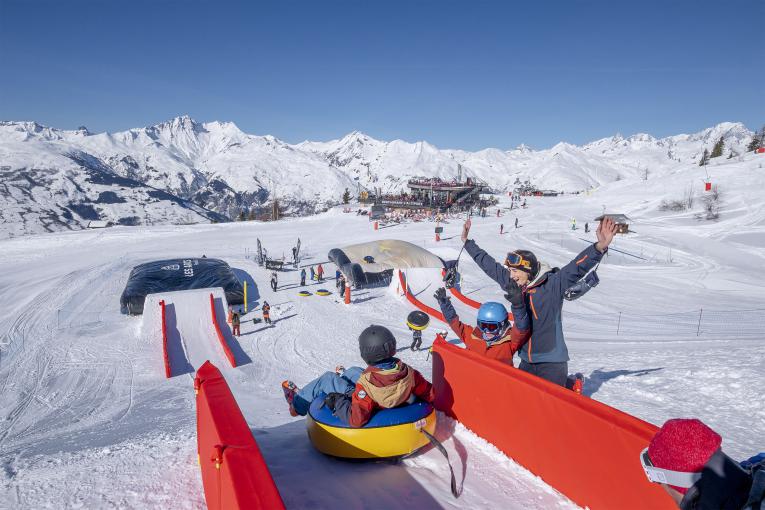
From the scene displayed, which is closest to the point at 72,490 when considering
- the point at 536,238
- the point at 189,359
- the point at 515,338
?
the point at 515,338

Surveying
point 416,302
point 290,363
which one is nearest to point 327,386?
point 290,363

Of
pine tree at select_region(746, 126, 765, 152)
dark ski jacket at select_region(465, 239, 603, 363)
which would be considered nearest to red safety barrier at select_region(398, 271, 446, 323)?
dark ski jacket at select_region(465, 239, 603, 363)

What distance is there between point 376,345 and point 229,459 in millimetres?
1584

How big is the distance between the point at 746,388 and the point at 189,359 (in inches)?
518

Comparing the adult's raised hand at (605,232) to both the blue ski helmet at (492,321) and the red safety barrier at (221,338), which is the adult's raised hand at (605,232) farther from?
the red safety barrier at (221,338)

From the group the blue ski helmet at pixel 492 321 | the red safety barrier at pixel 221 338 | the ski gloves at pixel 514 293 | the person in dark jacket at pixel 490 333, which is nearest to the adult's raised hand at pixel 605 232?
the ski gloves at pixel 514 293

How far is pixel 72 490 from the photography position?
12.5 feet

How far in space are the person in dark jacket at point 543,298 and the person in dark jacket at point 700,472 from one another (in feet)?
7.39

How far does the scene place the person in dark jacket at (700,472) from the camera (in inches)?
56.5

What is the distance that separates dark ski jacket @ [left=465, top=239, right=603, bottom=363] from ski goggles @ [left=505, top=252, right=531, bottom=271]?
0.35ft

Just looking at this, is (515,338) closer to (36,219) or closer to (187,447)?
(187,447)

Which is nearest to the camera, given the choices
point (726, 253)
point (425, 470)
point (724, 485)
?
point (724, 485)

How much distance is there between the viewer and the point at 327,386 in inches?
183

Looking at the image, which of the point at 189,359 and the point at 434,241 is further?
the point at 434,241
